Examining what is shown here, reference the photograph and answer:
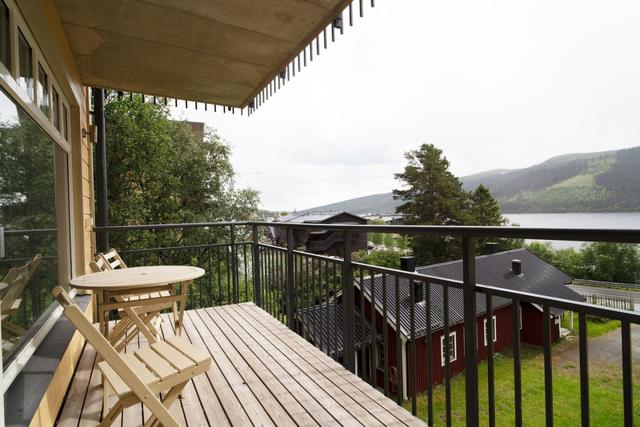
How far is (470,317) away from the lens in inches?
65.2

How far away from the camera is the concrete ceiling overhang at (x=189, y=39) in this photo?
105 inches

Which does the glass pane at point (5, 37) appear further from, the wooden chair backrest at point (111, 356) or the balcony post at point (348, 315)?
the balcony post at point (348, 315)

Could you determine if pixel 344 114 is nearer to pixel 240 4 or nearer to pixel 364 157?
pixel 364 157

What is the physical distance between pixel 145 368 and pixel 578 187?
35.1 m

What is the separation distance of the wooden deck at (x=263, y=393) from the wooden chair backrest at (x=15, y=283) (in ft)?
2.51

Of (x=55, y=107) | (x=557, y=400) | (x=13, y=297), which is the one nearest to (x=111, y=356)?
(x=13, y=297)

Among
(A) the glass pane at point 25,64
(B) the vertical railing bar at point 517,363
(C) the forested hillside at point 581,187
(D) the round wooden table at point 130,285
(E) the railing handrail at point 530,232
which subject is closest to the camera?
(E) the railing handrail at point 530,232

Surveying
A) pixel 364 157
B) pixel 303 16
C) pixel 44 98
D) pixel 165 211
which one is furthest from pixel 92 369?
pixel 364 157

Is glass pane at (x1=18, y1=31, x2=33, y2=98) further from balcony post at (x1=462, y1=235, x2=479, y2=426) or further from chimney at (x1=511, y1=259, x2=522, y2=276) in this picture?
chimney at (x1=511, y1=259, x2=522, y2=276)

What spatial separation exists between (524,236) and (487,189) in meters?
41.9

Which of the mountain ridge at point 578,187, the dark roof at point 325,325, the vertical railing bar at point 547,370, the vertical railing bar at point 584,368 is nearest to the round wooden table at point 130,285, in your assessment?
the dark roof at point 325,325

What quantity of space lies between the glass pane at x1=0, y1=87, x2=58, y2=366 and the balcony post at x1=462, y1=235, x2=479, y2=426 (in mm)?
1853

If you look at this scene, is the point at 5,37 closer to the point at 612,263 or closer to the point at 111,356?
the point at 111,356

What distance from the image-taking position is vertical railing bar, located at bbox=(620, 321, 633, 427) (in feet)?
3.86
